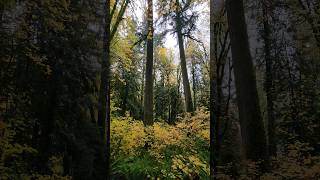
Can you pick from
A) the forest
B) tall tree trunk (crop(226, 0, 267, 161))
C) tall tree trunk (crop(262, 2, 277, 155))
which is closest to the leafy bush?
the forest

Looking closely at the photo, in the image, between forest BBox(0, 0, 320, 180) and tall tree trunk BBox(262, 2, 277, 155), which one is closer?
forest BBox(0, 0, 320, 180)

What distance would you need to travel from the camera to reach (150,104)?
12.7m

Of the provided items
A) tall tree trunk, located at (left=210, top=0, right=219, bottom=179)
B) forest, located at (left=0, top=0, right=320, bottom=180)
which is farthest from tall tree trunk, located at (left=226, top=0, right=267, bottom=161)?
tall tree trunk, located at (left=210, top=0, right=219, bottom=179)

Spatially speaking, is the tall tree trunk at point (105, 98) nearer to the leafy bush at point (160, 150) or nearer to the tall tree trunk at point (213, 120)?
the leafy bush at point (160, 150)

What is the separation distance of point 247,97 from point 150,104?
7122 millimetres

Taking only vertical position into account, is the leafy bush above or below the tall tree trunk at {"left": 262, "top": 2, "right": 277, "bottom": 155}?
below

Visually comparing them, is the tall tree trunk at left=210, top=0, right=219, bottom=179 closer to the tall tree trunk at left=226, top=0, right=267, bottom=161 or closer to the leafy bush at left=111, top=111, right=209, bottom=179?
the leafy bush at left=111, top=111, right=209, bottom=179

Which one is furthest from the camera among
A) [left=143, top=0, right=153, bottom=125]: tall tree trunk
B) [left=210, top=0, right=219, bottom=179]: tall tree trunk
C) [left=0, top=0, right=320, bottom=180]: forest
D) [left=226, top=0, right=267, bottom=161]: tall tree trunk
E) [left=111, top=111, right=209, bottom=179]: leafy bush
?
[left=143, top=0, right=153, bottom=125]: tall tree trunk

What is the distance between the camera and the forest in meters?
4.89

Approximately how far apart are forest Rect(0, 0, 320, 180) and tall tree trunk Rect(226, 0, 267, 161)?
0.02 metres

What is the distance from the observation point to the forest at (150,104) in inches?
193

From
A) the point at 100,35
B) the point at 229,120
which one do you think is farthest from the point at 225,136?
the point at 100,35

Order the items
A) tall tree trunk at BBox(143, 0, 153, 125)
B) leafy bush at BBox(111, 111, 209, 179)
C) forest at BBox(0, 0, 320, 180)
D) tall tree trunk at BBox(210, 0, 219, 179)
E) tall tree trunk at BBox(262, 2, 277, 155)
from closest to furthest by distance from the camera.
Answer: forest at BBox(0, 0, 320, 180), tall tree trunk at BBox(262, 2, 277, 155), tall tree trunk at BBox(210, 0, 219, 179), leafy bush at BBox(111, 111, 209, 179), tall tree trunk at BBox(143, 0, 153, 125)

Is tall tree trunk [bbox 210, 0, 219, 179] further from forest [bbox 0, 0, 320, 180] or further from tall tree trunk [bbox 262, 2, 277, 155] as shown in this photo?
tall tree trunk [bbox 262, 2, 277, 155]
